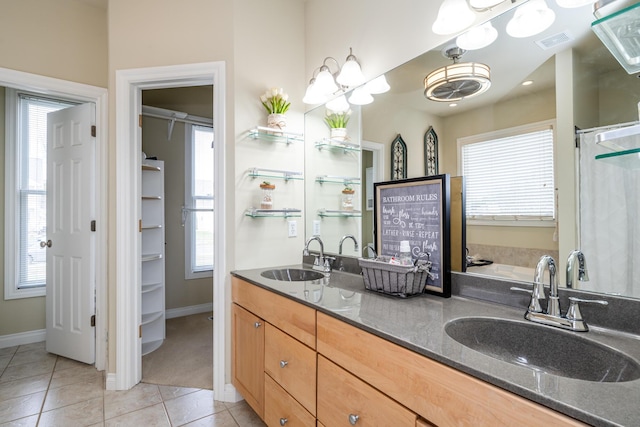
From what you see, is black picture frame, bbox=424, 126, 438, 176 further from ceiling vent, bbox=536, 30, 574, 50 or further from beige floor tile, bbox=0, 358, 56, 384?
beige floor tile, bbox=0, 358, 56, 384

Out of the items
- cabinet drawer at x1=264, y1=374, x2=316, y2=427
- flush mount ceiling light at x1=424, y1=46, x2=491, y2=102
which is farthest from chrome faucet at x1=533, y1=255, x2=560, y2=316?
cabinet drawer at x1=264, y1=374, x2=316, y2=427

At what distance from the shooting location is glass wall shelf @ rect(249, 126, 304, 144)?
7.31ft

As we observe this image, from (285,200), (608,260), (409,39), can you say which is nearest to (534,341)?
(608,260)

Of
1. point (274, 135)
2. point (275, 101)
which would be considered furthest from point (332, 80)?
point (274, 135)

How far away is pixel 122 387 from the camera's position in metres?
2.26

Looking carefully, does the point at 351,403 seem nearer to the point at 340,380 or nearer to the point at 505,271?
the point at 340,380

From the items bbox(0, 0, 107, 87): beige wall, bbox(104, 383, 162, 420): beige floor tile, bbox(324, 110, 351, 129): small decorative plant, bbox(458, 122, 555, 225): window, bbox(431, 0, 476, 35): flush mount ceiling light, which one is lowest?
bbox(104, 383, 162, 420): beige floor tile

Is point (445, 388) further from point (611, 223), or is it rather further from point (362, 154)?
point (362, 154)

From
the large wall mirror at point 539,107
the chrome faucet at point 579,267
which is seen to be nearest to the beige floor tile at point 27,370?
the large wall mirror at point 539,107

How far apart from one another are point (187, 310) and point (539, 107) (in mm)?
3884

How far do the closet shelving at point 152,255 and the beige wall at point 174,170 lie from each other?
1.70 ft

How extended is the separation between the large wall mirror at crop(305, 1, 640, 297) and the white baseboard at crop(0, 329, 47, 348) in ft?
12.1

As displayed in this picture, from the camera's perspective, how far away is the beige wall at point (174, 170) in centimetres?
367

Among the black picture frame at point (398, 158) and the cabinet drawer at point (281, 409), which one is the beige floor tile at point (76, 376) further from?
the black picture frame at point (398, 158)
